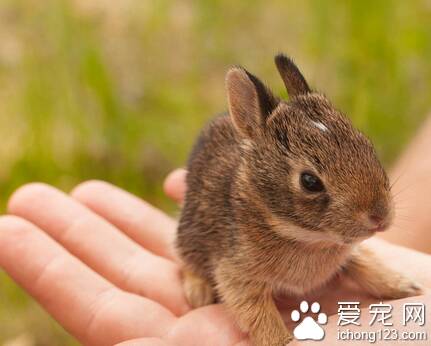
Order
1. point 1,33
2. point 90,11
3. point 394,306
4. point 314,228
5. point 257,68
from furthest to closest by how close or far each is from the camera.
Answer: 1. point 1,33
2. point 90,11
3. point 257,68
4. point 394,306
5. point 314,228

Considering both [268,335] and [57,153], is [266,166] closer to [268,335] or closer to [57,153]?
[268,335]

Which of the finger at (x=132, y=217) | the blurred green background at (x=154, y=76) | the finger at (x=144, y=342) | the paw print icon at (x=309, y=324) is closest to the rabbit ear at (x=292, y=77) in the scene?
the paw print icon at (x=309, y=324)

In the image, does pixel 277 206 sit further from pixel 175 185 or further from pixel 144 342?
pixel 175 185

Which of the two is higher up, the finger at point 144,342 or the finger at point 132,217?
the finger at point 132,217

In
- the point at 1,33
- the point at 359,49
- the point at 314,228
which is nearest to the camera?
the point at 314,228

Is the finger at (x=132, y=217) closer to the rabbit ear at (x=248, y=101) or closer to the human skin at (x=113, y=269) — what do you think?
the human skin at (x=113, y=269)

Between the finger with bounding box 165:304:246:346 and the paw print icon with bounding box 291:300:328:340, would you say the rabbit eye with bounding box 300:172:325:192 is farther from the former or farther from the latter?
the finger with bounding box 165:304:246:346

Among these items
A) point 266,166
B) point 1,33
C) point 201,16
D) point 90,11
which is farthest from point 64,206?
point 1,33
